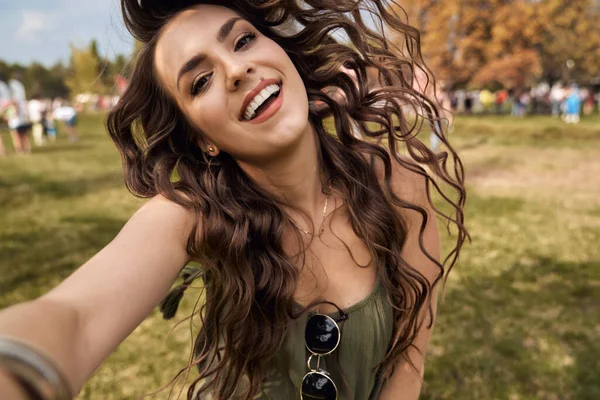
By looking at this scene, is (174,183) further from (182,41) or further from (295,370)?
(295,370)

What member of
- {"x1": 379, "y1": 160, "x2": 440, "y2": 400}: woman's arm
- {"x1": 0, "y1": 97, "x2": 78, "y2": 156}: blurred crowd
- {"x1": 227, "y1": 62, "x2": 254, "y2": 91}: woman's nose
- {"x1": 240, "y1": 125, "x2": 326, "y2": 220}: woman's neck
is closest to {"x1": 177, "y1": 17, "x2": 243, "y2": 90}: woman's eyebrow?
{"x1": 227, "y1": 62, "x2": 254, "y2": 91}: woman's nose

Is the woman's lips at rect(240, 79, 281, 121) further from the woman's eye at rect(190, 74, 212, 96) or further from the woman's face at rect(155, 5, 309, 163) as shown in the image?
the woman's eye at rect(190, 74, 212, 96)

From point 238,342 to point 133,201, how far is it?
26.6ft

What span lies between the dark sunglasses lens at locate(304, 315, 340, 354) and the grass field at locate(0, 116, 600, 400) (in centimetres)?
215

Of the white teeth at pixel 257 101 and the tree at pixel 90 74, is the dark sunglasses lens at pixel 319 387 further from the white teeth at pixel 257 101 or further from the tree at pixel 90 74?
the tree at pixel 90 74

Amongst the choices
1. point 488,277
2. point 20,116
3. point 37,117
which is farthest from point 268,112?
point 37,117

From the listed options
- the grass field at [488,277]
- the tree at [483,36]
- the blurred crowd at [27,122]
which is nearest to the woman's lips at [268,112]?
the grass field at [488,277]

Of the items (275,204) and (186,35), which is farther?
(275,204)

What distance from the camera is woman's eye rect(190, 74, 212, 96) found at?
1.64 meters

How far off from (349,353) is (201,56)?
3.68ft

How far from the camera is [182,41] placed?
64.8 inches

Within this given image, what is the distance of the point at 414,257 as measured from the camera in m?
1.98

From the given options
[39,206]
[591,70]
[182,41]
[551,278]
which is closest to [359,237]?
[182,41]

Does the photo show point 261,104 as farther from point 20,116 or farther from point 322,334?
point 20,116
